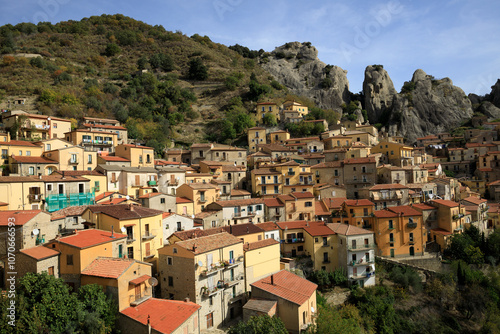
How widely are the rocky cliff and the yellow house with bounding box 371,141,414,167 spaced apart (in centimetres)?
3609

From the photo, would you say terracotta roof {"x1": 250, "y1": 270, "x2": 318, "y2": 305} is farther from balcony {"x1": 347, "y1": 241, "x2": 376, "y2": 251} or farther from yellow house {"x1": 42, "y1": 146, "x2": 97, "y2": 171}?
yellow house {"x1": 42, "y1": 146, "x2": 97, "y2": 171}

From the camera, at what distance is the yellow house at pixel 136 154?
37250 millimetres

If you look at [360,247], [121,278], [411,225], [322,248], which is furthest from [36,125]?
[411,225]

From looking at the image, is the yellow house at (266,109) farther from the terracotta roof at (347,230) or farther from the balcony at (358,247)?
the balcony at (358,247)

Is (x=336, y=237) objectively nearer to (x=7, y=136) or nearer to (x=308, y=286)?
(x=308, y=286)

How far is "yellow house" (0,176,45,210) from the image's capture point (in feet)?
81.3

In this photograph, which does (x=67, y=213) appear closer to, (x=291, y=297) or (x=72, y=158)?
(x=72, y=158)

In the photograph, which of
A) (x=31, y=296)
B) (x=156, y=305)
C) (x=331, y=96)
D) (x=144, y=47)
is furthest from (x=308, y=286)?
(x=144, y=47)

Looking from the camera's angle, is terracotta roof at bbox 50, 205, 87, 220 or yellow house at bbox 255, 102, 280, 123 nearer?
terracotta roof at bbox 50, 205, 87, 220

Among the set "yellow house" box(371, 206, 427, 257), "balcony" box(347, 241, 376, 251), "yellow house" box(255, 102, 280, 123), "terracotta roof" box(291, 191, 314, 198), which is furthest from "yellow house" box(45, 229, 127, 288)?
"yellow house" box(255, 102, 280, 123)

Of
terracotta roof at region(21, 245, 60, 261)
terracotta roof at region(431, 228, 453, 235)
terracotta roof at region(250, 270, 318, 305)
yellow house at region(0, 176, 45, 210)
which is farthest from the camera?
terracotta roof at region(431, 228, 453, 235)

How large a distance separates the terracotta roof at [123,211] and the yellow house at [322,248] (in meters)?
15.6

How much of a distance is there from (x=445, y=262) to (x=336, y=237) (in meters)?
14.3

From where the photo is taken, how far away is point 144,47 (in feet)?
325
